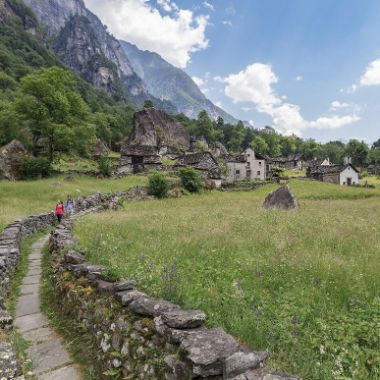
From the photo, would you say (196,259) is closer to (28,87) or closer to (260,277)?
(260,277)

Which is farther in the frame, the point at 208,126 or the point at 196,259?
the point at 208,126

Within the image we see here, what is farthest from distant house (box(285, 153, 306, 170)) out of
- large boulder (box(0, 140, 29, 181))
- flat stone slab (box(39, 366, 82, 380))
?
flat stone slab (box(39, 366, 82, 380))

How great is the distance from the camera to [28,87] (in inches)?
1795

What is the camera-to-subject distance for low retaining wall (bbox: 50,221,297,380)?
419cm

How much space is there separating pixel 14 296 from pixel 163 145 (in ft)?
333

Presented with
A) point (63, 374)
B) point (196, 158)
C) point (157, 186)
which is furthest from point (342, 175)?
point (63, 374)

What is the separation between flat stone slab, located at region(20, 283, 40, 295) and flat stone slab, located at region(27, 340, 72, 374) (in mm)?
3889

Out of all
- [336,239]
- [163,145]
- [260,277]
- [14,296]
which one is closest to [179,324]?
[260,277]

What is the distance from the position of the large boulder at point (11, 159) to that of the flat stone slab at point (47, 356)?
39170 millimetres

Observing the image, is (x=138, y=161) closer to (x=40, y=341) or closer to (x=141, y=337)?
(x=40, y=341)

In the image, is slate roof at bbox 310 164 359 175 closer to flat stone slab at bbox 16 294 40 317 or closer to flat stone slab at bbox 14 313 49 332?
flat stone slab at bbox 16 294 40 317

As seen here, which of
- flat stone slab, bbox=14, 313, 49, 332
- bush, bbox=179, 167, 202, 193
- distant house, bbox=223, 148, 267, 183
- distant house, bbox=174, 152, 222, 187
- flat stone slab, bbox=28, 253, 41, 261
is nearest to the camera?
flat stone slab, bbox=14, 313, 49, 332

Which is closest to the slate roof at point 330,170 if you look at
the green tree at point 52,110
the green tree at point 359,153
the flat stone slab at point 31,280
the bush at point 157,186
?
the green tree at point 359,153

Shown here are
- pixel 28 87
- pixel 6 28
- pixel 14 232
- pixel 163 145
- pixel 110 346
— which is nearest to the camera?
pixel 110 346
